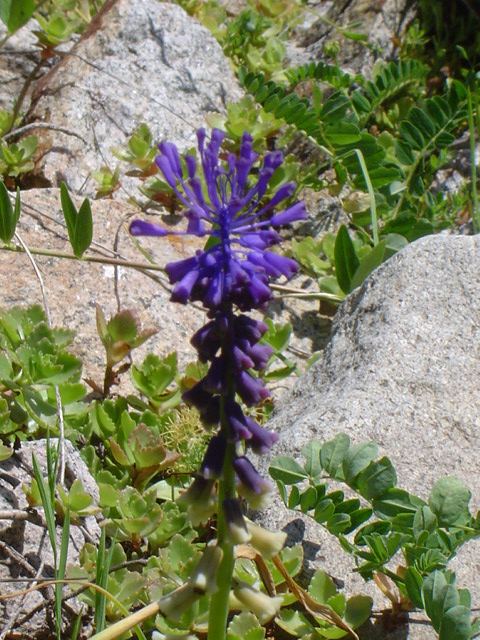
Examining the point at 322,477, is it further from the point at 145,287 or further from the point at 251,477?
the point at 145,287

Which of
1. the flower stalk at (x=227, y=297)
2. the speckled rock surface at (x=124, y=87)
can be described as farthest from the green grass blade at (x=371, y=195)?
the flower stalk at (x=227, y=297)

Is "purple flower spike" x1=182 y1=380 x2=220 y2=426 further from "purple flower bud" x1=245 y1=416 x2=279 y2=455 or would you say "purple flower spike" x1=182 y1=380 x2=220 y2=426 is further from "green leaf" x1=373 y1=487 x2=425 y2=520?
"green leaf" x1=373 y1=487 x2=425 y2=520

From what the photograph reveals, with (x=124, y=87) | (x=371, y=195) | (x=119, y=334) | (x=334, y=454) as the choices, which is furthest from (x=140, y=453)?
(x=124, y=87)

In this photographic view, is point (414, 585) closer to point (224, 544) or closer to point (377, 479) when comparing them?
point (377, 479)

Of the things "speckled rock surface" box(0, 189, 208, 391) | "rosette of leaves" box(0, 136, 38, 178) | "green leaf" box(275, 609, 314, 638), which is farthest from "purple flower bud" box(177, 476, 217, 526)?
"rosette of leaves" box(0, 136, 38, 178)

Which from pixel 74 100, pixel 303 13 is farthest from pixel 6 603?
pixel 303 13

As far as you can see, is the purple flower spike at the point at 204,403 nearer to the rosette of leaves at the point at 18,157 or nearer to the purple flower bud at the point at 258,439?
the purple flower bud at the point at 258,439
